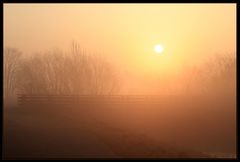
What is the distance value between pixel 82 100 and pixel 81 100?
3.6 inches

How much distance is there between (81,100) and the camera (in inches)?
1019

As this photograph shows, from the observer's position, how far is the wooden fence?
24.9 metres

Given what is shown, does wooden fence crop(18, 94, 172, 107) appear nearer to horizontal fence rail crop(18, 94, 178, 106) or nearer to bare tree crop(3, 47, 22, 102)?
horizontal fence rail crop(18, 94, 178, 106)

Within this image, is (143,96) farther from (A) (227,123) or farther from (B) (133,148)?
(B) (133,148)

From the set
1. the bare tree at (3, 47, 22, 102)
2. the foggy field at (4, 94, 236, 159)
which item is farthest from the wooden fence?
the bare tree at (3, 47, 22, 102)

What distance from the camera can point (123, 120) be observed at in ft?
64.6

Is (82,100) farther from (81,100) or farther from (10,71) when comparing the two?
(10,71)

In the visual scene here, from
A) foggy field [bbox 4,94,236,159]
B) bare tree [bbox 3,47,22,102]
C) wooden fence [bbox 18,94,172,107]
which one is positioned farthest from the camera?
bare tree [bbox 3,47,22,102]

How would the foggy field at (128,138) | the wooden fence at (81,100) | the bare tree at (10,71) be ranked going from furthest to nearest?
the bare tree at (10,71) → the wooden fence at (81,100) → the foggy field at (128,138)

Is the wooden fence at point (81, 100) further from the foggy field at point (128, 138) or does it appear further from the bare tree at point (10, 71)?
the bare tree at point (10, 71)

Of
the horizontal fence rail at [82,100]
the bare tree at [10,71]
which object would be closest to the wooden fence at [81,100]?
the horizontal fence rail at [82,100]

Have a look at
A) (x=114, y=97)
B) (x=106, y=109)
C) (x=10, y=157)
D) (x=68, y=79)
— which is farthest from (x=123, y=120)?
(x=68, y=79)

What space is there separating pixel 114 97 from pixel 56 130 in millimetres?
13721

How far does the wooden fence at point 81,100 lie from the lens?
24.9 metres
